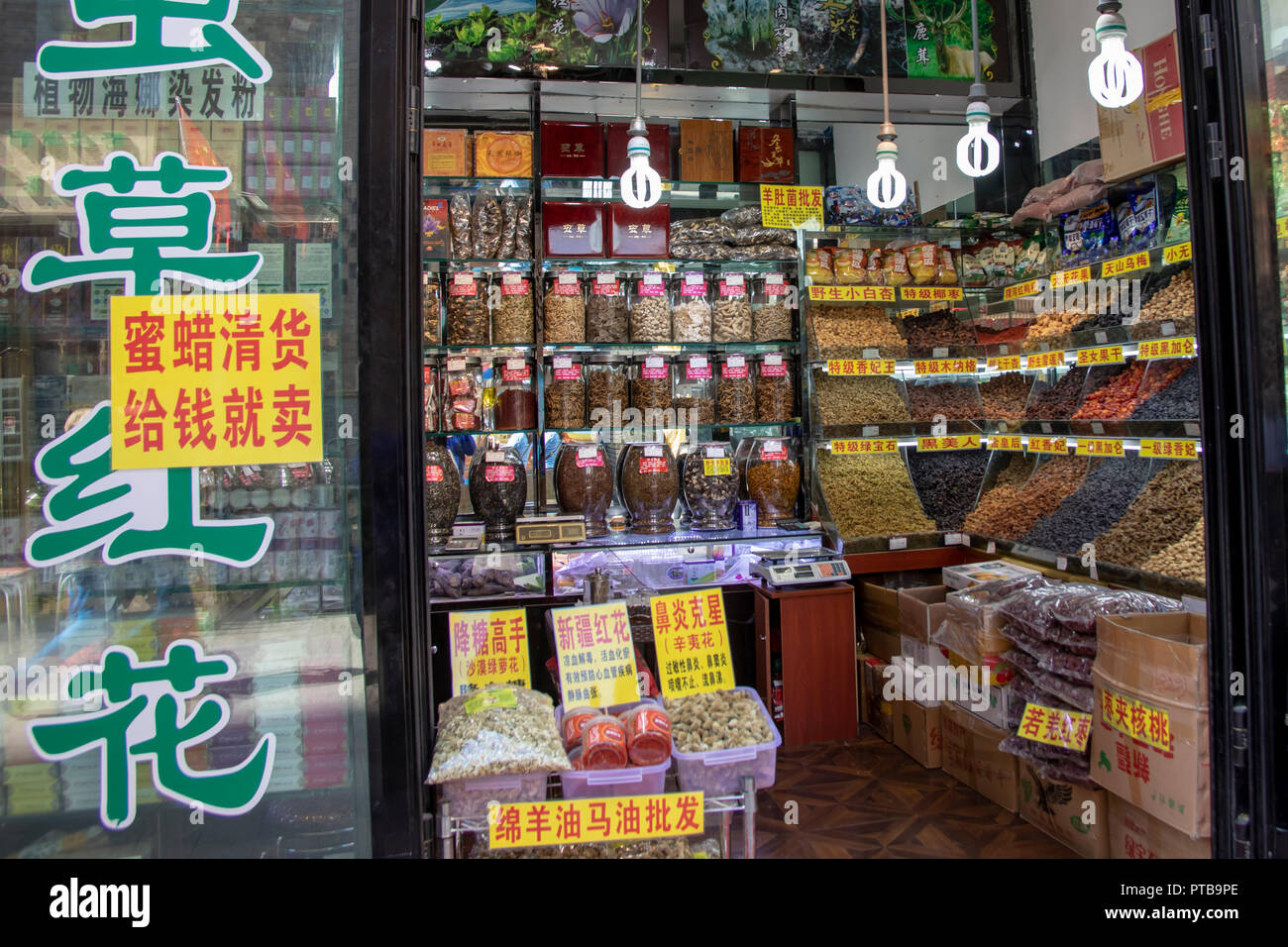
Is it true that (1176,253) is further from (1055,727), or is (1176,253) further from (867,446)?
(1055,727)

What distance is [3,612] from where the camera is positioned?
1109mm

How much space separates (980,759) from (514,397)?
2.31 meters

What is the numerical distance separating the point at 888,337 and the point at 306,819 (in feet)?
10.8

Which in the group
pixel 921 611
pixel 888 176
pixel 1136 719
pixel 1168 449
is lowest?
pixel 1136 719

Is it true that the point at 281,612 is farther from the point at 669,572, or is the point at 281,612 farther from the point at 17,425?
the point at 669,572

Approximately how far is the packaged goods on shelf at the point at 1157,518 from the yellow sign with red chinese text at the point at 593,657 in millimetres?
2059

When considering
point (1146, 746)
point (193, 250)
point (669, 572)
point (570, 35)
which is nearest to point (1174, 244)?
point (1146, 746)

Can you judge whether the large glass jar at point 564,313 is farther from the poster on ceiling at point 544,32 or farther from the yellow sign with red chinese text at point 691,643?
the yellow sign with red chinese text at point 691,643

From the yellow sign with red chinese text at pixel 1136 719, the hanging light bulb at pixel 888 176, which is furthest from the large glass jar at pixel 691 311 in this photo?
the yellow sign with red chinese text at pixel 1136 719

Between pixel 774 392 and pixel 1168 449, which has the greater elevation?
pixel 774 392

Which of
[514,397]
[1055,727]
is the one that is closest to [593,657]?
[1055,727]

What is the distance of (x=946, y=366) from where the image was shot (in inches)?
147

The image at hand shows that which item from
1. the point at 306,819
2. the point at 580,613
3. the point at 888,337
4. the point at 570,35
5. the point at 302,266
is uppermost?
the point at 570,35
